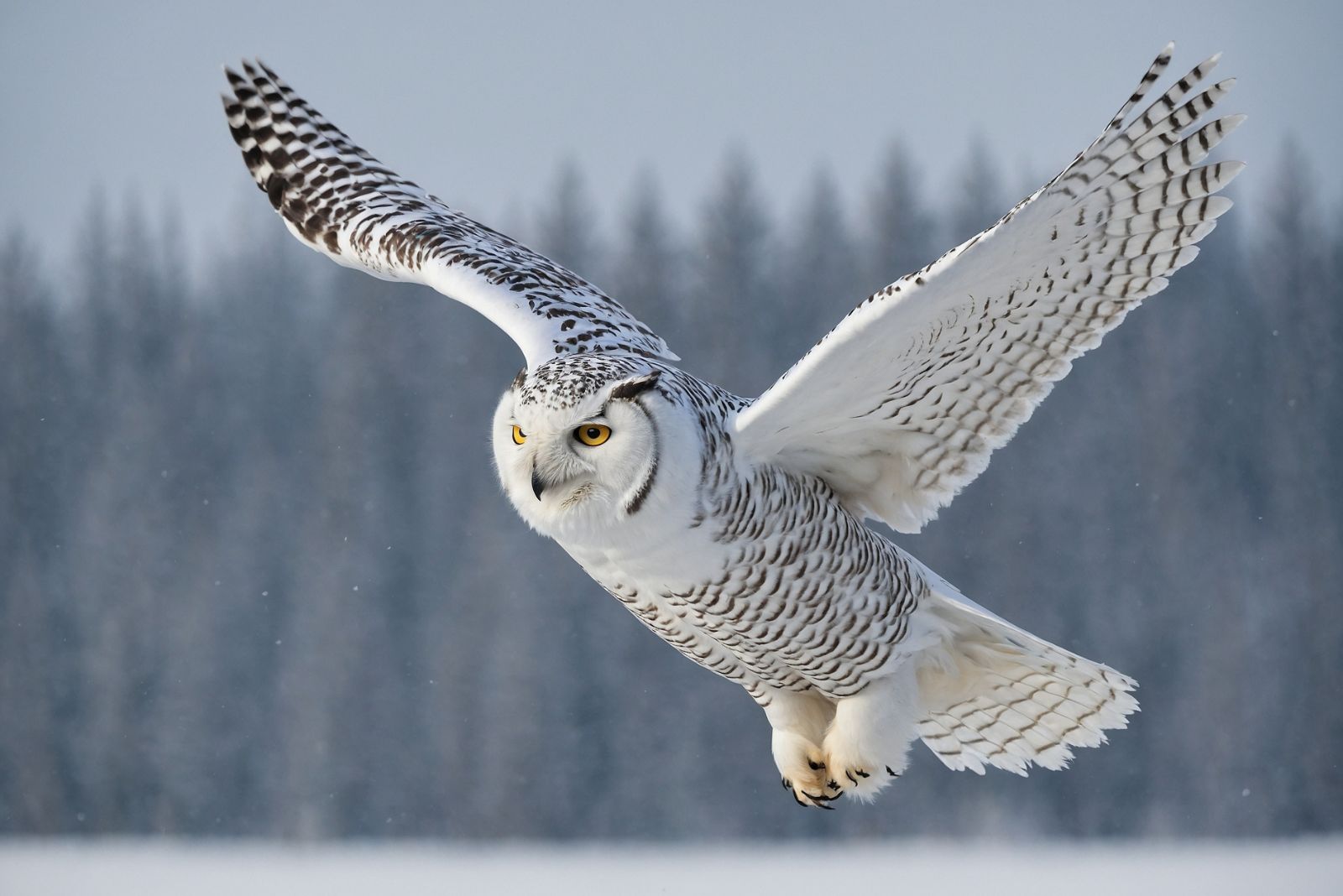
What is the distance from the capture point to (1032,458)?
14.9m

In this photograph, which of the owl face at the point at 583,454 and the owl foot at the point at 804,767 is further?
the owl foot at the point at 804,767

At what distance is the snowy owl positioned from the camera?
8.95ft

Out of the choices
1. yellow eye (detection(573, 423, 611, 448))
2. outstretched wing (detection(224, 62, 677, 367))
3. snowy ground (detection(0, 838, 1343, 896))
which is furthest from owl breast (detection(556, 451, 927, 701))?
snowy ground (detection(0, 838, 1343, 896))

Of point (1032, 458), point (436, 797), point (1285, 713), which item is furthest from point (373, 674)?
point (1285, 713)

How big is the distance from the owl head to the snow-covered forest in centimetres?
1020

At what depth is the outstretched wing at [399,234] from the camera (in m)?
3.40

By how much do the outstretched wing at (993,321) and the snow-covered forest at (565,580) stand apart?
9759 mm

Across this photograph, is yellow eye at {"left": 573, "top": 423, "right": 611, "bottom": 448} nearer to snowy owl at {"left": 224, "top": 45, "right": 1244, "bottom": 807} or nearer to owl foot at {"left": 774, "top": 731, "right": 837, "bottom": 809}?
snowy owl at {"left": 224, "top": 45, "right": 1244, "bottom": 807}

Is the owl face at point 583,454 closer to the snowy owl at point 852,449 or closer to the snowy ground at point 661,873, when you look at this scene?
the snowy owl at point 852,449

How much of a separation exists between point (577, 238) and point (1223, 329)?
25.1 feet

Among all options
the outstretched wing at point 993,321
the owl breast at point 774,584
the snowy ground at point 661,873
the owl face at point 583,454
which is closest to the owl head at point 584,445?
the owl face at point 583,454

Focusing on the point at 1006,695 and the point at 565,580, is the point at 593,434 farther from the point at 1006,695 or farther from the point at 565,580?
the point at 565,580

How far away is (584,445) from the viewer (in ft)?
9.02

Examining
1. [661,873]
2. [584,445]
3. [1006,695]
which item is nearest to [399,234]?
[584,445]
